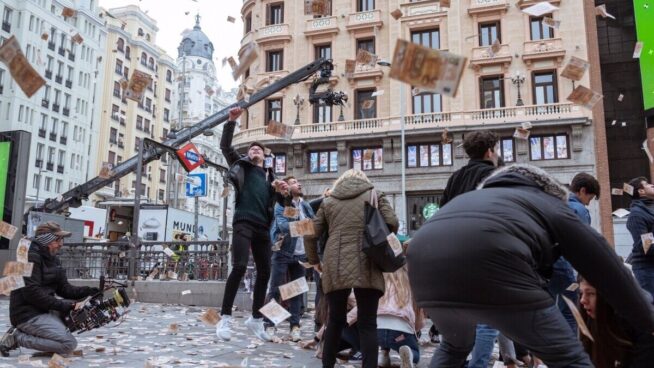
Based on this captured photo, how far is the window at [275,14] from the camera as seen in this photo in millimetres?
35469

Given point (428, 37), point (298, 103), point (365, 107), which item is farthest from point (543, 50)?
point (298, 103)

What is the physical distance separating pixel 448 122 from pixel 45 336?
26.4 metres

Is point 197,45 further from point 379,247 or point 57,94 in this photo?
point 379,247

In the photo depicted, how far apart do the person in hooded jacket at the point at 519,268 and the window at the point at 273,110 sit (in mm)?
31923

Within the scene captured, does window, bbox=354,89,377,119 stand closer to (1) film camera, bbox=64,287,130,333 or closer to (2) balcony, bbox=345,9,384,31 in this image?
(2) balcony, bbox=345,9,384,31

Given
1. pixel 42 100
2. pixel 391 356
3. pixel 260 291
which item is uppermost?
pixel 42 100

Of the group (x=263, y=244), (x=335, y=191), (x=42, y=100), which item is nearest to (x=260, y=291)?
(x=263, y=244)

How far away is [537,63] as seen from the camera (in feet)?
96.5

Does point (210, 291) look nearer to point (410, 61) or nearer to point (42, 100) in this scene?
point (410, 61)

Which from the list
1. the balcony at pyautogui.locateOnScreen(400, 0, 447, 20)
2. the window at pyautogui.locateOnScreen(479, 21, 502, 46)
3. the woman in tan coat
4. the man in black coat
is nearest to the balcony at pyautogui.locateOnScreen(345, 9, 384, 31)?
the balcony at pyautogui.locateOnScreen(400, 0, 447, 20)

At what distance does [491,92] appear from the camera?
30312 millimetres

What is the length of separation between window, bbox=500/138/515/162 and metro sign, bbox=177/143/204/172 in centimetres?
1876

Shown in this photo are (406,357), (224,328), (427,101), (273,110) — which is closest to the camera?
(406,357)

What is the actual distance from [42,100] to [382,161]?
141 ft
